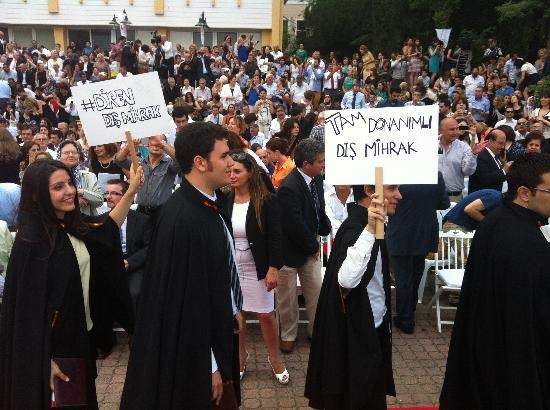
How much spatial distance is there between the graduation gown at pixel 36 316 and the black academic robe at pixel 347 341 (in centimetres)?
138

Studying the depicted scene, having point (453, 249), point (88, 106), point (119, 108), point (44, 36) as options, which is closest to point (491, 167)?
point (453, 249)

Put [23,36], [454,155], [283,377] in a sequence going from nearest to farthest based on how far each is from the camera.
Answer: [283,377] < [454,155] < [23,36]

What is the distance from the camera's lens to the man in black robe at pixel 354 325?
328 cm

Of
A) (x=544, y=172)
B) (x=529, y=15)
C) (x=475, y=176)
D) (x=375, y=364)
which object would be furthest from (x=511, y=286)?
(x=529, y=15)

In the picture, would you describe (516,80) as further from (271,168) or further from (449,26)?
(271,168)

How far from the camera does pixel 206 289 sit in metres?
2.70

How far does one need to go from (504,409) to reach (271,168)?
6.00 metres

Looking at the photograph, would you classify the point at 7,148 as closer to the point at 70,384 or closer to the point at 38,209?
the point at 38,209

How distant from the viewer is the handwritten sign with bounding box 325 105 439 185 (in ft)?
10.2

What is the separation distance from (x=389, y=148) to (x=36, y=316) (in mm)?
2079

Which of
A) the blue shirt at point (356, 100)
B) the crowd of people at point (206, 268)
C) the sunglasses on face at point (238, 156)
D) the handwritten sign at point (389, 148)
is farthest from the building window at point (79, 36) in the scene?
the handwritten sign at point (389, 148)

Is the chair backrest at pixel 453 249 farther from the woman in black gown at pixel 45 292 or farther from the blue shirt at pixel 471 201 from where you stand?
the woman in black gown at pixel 45 292

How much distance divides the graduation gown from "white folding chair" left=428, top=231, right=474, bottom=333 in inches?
148

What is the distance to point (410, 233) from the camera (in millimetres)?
5500
